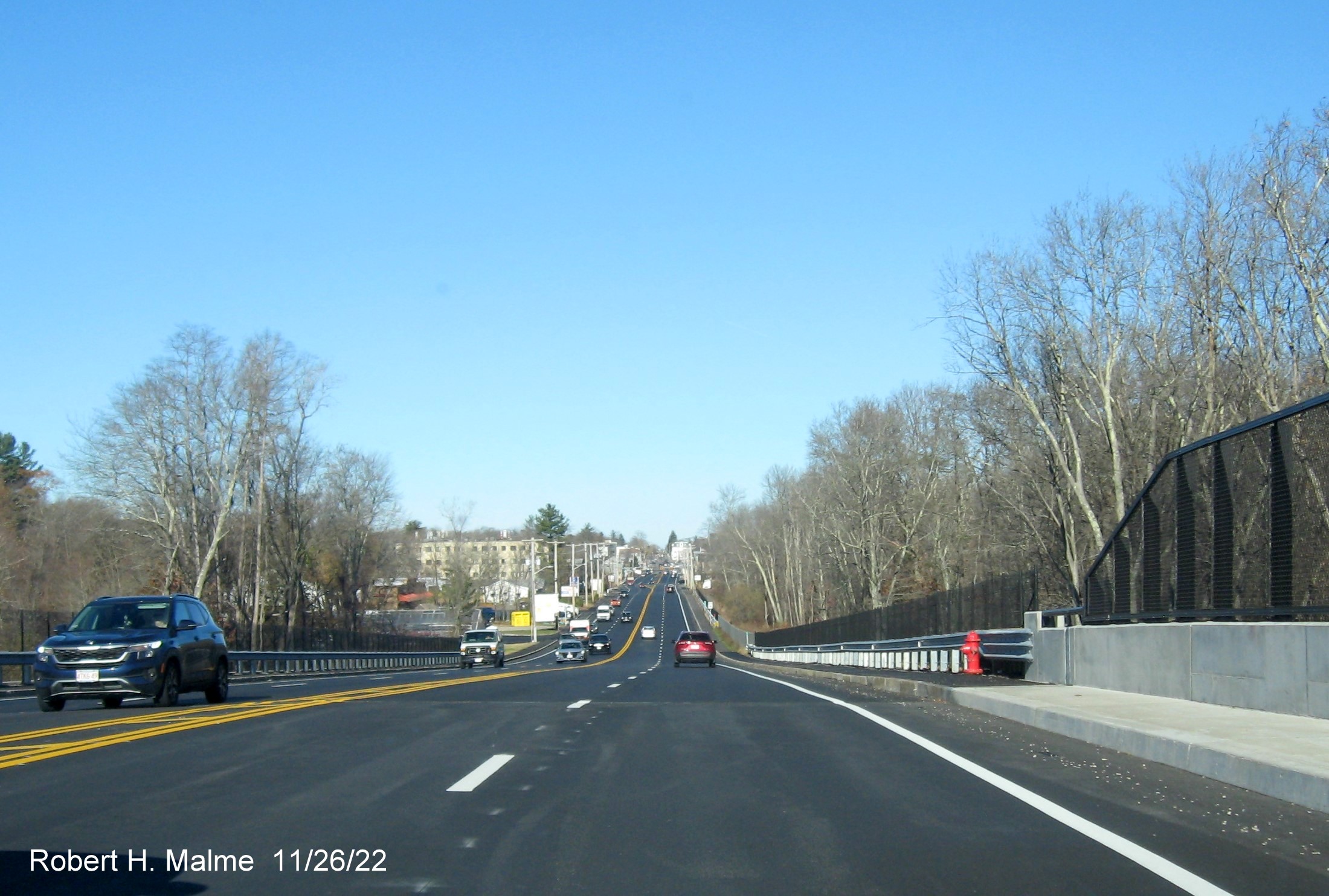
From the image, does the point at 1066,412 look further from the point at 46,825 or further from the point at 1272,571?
the point at 46,825

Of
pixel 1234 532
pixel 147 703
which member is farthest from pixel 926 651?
pixel 147 703

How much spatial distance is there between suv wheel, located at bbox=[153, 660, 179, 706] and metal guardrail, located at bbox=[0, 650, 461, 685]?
384cm

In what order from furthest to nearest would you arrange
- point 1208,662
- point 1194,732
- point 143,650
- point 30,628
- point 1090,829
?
point 30,628 < point 143,650 < point 1208,662 < point 1194,732 < point 1090,829

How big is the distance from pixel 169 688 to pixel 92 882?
12.6 m

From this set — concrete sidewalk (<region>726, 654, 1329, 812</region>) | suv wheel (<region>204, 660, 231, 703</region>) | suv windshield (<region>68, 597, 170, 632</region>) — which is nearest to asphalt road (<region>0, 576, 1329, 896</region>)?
concrete sidewalk (<region>726, 654, 1329, 812</region>)

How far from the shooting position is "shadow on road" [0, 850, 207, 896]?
18.6 ft

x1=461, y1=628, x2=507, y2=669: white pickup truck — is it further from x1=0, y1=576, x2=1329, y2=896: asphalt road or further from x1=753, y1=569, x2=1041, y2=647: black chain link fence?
x1=0, y1=576, x2=1329, y2=896: asphalt road

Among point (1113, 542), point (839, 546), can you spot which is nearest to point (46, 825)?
point (1113, 542)

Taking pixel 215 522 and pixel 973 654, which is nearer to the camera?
pixel 973 654

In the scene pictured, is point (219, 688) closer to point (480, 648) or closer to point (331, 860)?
point (331, 860)

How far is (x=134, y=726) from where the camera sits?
517 inches

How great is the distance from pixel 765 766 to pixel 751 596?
125m

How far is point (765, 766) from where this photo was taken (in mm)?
9922

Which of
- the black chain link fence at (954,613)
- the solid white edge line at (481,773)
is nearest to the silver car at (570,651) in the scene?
the black chain link fence at (954,613)
